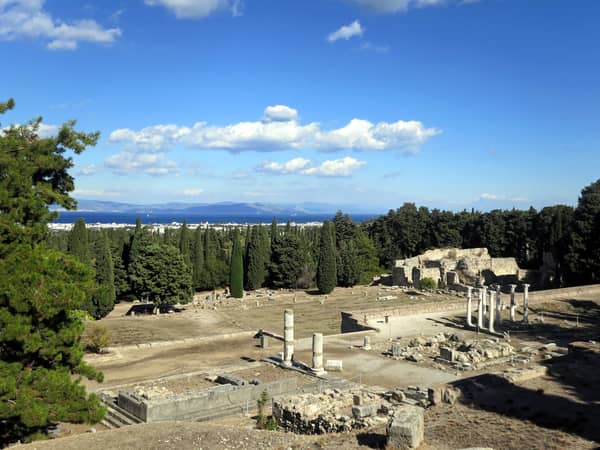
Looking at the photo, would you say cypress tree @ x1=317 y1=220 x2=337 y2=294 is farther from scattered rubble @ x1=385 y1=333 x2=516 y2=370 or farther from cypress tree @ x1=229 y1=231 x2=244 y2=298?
scattered rubble @ x1=385 y1=333 x2=516 y2=370

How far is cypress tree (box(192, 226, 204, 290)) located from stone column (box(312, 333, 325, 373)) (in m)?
35.1

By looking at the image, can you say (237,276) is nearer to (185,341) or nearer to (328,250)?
(328,250)

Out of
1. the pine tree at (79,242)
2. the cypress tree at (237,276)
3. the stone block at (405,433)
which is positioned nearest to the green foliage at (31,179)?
the stone block at (405,433)

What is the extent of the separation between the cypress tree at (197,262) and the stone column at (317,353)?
35093 millimetres

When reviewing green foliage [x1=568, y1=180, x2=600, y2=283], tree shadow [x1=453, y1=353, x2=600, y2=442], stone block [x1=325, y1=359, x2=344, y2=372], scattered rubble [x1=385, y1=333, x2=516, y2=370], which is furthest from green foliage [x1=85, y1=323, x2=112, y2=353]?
green foliage [x1=568, y1=180, x2=600, y2=283]

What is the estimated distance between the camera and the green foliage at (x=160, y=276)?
132 ft

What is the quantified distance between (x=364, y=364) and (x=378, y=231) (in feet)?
159

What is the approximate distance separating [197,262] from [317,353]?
37262 millimetres

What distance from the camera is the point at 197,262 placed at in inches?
2279

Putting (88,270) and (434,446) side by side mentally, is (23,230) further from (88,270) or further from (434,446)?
(434,446)

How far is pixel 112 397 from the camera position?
63.9 feet

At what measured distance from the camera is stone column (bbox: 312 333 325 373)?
22516 millimetres

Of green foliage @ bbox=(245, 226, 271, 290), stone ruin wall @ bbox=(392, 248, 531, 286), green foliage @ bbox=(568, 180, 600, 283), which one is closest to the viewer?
green foliage @ bbox=(568, 180, 600, 283)

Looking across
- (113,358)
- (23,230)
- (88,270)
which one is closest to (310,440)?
(88,270)
